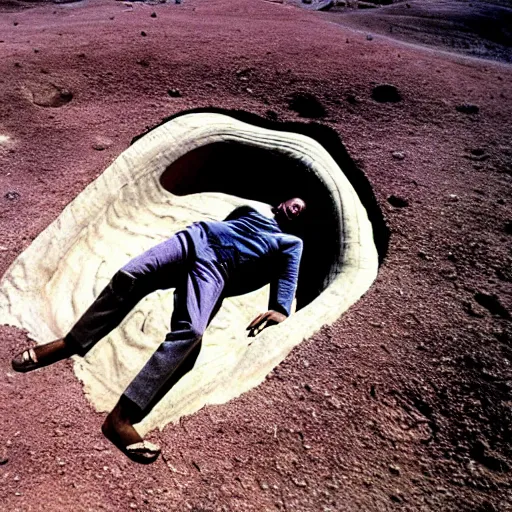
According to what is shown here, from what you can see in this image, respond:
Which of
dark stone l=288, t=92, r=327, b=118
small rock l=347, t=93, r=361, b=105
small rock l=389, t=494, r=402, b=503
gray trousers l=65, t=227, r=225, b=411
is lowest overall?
small rock l=389, t=494, r=402, b=503

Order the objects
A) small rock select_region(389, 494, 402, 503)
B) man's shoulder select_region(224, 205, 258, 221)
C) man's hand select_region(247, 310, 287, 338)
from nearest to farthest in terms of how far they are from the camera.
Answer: small rock select_region(389, 494, 402, 503) → man's hand select_region(247, 310, 287, 338) → man's shoulder select_region(224, 205, 258, 221)

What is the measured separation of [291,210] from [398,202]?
0.68 m

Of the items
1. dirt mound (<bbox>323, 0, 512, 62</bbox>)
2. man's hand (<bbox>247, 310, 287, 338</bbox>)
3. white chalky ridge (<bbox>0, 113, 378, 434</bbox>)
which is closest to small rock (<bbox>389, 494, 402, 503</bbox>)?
white chalky ridge (<bbox>0, 113, 378, 434</bbox>)

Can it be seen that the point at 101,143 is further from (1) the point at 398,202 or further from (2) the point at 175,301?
(1) the point at 398,202

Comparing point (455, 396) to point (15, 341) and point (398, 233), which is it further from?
point (15, 341)

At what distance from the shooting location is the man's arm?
2.63 meters

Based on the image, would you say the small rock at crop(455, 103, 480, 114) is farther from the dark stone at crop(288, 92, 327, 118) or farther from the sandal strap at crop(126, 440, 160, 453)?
the sandal strap at crop(126, 440, 160, 453)

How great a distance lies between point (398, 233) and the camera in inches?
114

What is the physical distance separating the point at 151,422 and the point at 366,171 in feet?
7.09

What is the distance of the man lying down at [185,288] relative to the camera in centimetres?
212

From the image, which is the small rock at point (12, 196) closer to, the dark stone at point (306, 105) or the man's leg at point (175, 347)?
the man's leg at point (175, 347)

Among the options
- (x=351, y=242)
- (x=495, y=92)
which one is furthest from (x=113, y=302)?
(x=495, y=92)

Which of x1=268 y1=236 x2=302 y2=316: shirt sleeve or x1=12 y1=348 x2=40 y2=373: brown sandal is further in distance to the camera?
x1=268 y1=236 x2=302 y2=316: shirt sleeve

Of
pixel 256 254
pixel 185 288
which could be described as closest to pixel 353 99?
pixel 256 254
